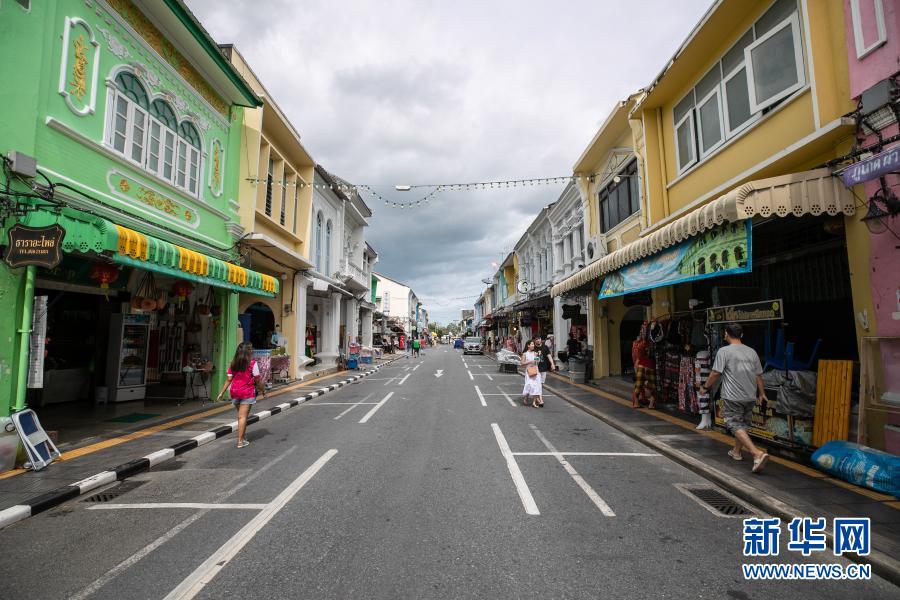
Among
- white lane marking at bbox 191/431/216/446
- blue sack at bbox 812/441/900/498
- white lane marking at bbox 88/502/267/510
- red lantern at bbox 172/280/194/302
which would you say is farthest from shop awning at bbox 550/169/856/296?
red lantern at bbox 172/280/194/302

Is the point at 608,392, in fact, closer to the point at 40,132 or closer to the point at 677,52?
the point at 677,52

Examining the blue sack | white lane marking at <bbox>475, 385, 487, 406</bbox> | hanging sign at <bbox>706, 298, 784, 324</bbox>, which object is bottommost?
white lane marking at <bbox>475, 385, 487, 406</bbox>

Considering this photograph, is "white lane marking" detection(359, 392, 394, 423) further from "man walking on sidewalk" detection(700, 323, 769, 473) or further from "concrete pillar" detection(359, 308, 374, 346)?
"concrete pillar" detection(359, 308, 374, 346)

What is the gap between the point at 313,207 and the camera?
738 inches

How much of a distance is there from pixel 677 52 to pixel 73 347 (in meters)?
16.7

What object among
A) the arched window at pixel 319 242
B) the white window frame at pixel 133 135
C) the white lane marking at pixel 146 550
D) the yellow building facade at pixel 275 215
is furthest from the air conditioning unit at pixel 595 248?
the white window frame at pixel 133 135

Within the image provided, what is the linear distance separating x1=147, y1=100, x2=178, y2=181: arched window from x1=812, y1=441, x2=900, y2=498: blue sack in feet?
42.3

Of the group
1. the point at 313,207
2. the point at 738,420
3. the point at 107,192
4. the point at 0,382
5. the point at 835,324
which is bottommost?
the point at 738,420

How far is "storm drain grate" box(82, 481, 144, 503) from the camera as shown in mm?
4996

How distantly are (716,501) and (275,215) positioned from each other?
15424 millimetres

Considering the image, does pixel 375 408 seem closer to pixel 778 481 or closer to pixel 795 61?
pixel 778 481

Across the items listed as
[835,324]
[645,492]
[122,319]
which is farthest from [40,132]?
[835,324]

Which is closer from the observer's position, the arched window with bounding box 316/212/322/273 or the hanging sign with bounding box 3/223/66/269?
the hanging sign with bounding box 3/223/66/269

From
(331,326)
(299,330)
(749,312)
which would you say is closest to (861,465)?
(749,312)
